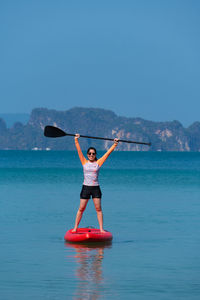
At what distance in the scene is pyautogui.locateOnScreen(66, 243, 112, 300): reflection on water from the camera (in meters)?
10.7

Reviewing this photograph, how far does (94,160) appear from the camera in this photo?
1578cm

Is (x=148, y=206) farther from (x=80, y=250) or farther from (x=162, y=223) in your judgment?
(x=80, y=250)

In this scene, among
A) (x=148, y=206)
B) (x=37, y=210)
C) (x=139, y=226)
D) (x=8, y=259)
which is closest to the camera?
(x=8, y=259)

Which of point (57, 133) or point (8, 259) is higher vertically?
point (57, 133)

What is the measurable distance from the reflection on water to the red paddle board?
131mm

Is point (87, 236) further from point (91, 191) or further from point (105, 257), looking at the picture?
point (105, 257)

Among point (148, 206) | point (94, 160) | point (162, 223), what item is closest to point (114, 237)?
point (94, 160)

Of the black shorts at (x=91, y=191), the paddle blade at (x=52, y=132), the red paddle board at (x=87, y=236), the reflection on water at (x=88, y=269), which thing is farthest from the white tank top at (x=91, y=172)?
the paddle blade at (x=52, y=132)

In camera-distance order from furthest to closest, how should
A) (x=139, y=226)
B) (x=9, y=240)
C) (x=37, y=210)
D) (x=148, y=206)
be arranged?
(x=148, y=206), (x=37, y=210), (x=139, y=226), (x=9, y=240)

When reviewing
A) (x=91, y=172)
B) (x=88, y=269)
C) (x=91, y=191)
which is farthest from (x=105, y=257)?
(x=91, y=172)

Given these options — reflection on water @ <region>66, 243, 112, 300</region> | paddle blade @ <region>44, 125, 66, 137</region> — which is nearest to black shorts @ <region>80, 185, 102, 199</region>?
reflection on water @ <region>66, 243, 112, 300</region>

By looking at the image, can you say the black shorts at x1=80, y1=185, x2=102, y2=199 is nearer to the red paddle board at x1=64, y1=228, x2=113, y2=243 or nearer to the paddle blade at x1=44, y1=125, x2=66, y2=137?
the red paddle board at x1=64, y1=228, x2=113, y2=243

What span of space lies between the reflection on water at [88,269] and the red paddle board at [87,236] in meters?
0.13

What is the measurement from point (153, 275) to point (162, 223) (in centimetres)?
896
